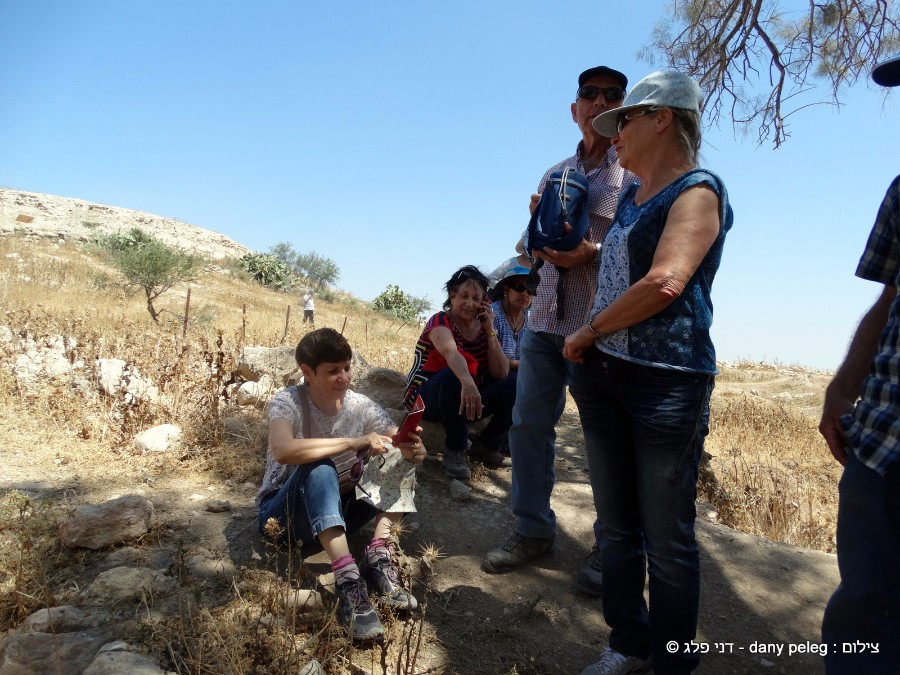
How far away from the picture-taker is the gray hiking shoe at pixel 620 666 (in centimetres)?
198

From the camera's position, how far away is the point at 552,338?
2.64m

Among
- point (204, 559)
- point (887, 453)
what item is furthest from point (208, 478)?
point (887, 453)

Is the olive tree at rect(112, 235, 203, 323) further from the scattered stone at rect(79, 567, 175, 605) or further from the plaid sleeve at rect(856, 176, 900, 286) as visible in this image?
the plaid sleeve at rect(856, 176, 900, 286)

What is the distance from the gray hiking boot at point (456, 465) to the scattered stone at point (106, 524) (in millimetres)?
1739

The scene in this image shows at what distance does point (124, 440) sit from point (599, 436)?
3.20 m

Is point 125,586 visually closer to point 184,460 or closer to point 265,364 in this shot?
point 184,460

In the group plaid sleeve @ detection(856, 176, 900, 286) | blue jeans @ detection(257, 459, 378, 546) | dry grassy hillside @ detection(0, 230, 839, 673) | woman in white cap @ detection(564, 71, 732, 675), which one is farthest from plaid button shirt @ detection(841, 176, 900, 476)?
blue jeans @ detection(257, 459, 378, 546)

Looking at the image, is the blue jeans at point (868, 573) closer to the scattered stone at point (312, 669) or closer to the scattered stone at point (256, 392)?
the scattered stone at point (312, 669)

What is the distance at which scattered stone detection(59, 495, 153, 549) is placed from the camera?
8.70 feet

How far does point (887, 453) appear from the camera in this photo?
4.19 ft

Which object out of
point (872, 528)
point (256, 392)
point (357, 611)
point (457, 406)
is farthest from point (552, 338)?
point (256, 392)

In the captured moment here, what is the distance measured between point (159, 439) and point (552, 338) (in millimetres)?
2706

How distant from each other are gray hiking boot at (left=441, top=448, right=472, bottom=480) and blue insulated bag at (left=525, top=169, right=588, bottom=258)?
5.72 feet

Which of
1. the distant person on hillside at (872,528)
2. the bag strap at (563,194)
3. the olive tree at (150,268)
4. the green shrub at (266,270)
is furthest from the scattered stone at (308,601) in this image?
the green shrub at (266,270)
